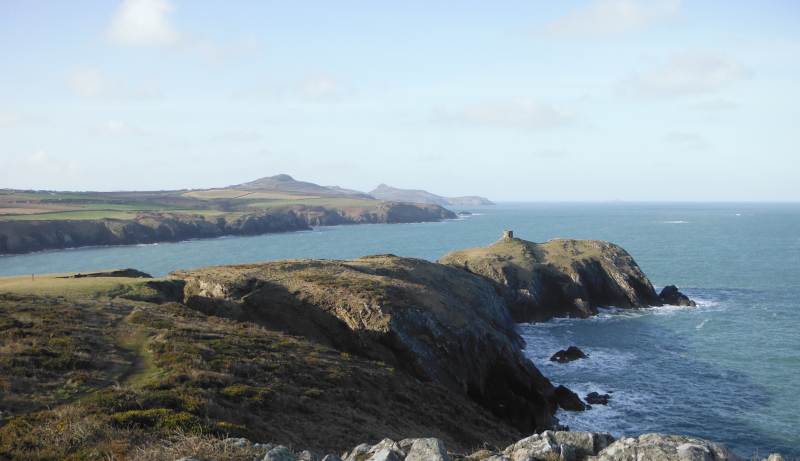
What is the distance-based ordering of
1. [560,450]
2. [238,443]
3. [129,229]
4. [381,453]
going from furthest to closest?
[129,229] < [238,443] < [560,450] < [381,453]

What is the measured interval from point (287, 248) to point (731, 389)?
102 meters

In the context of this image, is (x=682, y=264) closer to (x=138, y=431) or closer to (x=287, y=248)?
(x=287, y=248)

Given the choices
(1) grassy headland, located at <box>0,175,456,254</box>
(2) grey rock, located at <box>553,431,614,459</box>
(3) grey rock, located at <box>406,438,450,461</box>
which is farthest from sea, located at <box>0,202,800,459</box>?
(1) grassy headland, located at <box>0,175,456,254</box>

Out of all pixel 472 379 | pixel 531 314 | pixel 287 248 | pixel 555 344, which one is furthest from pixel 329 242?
pixel 472 379

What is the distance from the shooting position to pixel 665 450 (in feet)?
35.8

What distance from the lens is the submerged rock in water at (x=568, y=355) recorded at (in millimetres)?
45875

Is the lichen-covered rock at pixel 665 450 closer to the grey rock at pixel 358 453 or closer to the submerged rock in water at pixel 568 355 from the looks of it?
the grey rock at pixel 358 453

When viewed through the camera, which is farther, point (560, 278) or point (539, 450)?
point (560, 278)

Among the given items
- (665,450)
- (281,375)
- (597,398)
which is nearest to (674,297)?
(597,398)

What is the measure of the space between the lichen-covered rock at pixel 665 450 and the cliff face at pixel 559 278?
5122 cm

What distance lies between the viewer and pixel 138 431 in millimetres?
13375

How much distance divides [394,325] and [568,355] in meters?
21.6

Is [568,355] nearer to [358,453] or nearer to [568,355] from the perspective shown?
[568,355]

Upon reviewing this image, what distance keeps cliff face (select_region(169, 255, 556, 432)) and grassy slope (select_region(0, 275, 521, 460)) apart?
216 inches
